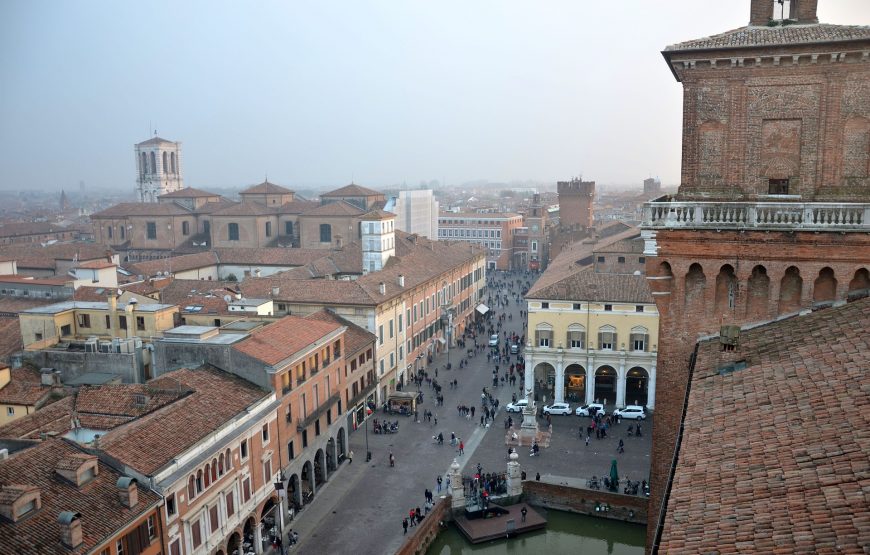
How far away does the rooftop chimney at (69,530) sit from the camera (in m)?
17.9

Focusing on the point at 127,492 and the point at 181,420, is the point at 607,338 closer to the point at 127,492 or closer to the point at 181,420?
the point at 181,420

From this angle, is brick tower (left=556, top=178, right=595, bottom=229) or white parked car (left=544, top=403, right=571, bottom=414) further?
brick tower (left=556, top=178, right=595, bottom=229)

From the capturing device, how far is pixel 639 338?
43125 millimetres

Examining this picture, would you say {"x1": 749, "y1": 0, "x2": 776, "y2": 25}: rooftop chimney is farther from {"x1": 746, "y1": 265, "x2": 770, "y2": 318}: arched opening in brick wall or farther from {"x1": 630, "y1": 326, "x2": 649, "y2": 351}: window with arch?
{"x1": 630, "y1": 326, "x2": 649, "y2": 351}: window with arch

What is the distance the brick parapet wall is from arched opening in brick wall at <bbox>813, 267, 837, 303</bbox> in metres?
17.6

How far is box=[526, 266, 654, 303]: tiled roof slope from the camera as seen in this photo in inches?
1673

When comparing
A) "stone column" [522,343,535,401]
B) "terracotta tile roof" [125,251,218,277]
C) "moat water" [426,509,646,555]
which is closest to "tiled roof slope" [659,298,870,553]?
"moat water" [426,509,646,555]

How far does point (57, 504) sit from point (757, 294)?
1858 cm

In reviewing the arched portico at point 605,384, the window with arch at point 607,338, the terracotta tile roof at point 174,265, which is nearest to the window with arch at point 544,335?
the window with arch at point 607,338

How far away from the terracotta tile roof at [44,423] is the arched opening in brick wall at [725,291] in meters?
21.4

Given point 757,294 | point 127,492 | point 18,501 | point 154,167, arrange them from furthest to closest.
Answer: point 154,167 → point 127,492 → point 18,501 → point 757,294

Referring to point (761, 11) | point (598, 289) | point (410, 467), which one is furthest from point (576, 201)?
point (761, 11)

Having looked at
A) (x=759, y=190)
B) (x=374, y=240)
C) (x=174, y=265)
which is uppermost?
(x=759, y=190)

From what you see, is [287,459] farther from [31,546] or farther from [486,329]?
[486,329]
